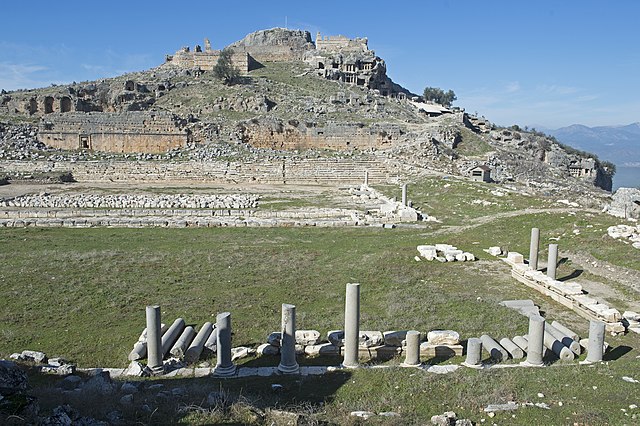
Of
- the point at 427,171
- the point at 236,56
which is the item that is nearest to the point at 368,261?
the point at 427,171

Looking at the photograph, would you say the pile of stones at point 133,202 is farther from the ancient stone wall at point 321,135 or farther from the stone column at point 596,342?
the ancient stone wall at point 321,135

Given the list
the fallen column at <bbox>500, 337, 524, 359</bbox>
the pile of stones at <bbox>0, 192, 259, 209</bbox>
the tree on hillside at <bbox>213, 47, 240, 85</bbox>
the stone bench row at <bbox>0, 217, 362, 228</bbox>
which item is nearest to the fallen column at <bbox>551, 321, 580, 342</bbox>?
the fallen column at <bbox>500, 337, 524, 359</bbox>

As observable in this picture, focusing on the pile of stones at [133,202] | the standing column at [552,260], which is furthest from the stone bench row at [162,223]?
the standing column at [552,260]

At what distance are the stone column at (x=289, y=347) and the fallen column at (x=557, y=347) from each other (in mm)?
5057

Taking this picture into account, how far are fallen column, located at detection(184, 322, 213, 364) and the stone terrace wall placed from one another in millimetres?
29984

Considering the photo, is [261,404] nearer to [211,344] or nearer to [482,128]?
[211,344]

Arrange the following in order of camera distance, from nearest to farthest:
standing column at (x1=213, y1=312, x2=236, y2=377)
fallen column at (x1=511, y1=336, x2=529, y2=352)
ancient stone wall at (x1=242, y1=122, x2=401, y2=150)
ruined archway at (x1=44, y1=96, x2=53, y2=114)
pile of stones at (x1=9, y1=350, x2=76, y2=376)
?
1. pile of stones at (x1=9, y1=350, x2=76, y2=376)
2. standing column at (x1=213, y1=312, x2=236, y2=377)
3. fallen column at (x1=511, y1=336, x2=529, y2=352)
4. ancient stone wall at (x1=242, y1=122, x2=401, y2=150)
5. ruined archway at (x1=44, y1=96, x2=53, y2=114)

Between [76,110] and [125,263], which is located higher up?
[76,110]

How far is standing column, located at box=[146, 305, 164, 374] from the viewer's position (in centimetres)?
907

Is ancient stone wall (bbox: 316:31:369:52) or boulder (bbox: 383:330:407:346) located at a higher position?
ancient stone wall (bbox: 316:31:369:52)

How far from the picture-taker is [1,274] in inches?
581

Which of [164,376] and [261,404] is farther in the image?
[164,376]

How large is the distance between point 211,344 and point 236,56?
6878 cm

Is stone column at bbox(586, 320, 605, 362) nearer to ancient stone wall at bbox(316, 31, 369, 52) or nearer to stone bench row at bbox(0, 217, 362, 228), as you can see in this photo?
stone bench row at bbox(0, 217, 362, 228)
